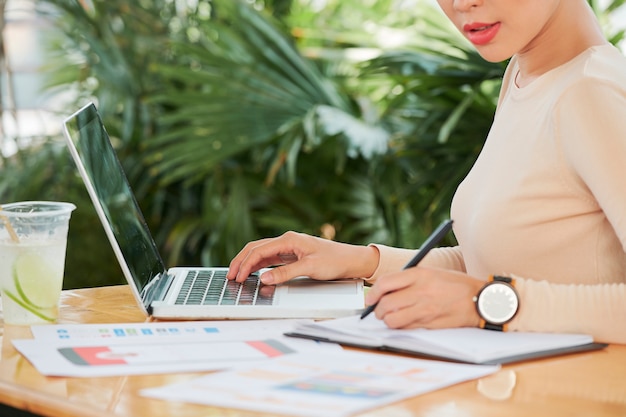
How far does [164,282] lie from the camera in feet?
5.46

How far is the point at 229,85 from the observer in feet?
11.0

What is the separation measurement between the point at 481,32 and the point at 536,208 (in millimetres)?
267

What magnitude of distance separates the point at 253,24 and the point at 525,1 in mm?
2104

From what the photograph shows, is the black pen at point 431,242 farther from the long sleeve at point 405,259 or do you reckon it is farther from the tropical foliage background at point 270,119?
the tropical foliage background at point 270,119

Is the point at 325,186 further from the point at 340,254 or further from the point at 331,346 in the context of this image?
the point at 331,346

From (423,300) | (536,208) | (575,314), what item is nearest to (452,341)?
(423,300)

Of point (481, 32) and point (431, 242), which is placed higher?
point (481, 32)

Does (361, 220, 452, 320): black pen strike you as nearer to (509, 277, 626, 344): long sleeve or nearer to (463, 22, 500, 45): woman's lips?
(509, 277, 626, 344): long sleeve

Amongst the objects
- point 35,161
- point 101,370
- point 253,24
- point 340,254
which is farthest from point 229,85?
point 101,370

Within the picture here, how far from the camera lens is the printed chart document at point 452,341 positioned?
47.4 inches

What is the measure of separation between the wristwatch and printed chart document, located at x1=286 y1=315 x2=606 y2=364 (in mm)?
12

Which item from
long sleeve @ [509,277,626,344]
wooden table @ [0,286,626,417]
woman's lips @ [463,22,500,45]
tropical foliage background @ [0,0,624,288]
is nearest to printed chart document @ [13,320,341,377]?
wooden table @ [0,286,626,417]

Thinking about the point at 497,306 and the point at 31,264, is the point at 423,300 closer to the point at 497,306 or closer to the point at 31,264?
the point at 497,306

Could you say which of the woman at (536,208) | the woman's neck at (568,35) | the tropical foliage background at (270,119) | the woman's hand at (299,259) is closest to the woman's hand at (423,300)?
the woman at (536,208)
